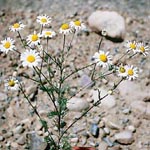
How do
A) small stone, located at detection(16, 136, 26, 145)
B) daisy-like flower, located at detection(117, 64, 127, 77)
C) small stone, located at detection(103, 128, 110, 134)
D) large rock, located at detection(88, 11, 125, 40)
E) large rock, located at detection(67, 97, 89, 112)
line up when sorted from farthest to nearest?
large rock, located at detection(88, 11, 125, 40)
large rock, located at detection(67, 97, 89, 112)
small stone, located at detection(103, 128, 110, 134)
small stone, located at detection(16, 136, 26, 145)
daisy-like flower, located at detection(117, 64, 127, 77)

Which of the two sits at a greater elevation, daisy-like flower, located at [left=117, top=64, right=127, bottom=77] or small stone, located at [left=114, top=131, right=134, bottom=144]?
daisy-like flower, located at [left=117, top=64, right=127, bottom=77]

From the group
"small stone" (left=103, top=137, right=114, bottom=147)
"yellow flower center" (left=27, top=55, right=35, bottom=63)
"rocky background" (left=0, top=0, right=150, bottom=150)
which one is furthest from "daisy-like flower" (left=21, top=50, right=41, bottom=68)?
"small stone" (left=103, top=137, right=114, bottom=147)

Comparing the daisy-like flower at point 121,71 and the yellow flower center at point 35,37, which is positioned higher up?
the yellow flower center at point 35,37

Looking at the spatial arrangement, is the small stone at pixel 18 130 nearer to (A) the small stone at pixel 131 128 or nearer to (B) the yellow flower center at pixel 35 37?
(A) the small stone at pixel 131 128

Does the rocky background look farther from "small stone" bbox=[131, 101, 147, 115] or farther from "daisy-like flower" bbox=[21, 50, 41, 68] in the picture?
"daisy-like flower" bbox=[21, 50, 41, 68]

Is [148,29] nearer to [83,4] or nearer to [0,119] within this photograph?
[83,4]

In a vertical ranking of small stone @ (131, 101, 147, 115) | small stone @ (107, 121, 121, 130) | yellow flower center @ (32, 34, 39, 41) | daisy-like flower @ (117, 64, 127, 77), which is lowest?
small stone @ (107, 121, 121, 130)

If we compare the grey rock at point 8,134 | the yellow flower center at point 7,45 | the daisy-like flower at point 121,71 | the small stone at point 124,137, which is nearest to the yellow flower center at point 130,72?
the daisy-like flower at point 121,71
